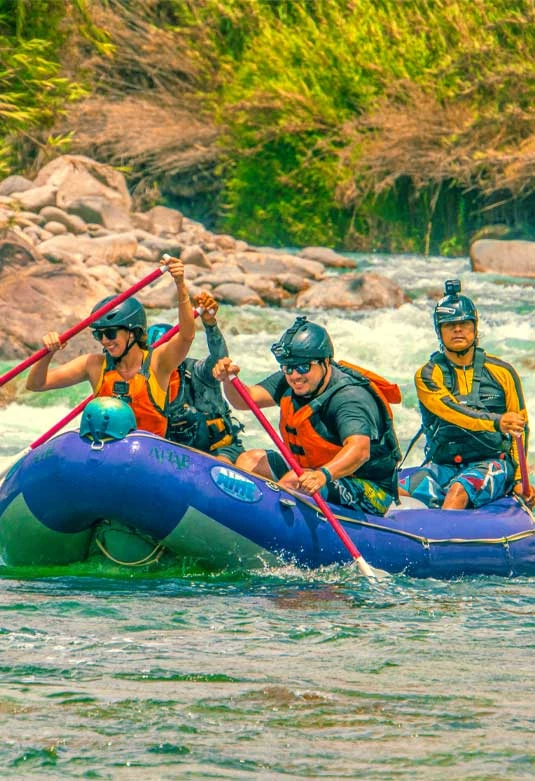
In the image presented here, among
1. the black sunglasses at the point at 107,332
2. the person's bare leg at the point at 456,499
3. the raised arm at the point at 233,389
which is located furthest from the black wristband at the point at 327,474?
the black sunglasses at the point at 107,332

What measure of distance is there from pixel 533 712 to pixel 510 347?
10.4m

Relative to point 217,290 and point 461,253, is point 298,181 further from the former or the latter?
point 217,290

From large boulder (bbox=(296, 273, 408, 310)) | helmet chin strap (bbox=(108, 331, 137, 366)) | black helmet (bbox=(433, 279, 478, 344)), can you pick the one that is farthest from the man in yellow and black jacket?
large boulder (bbox=(296, 273, 408, 310))

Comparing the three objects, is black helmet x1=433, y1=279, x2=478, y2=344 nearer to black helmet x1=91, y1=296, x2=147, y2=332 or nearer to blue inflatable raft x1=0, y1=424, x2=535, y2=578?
blue inflatable raft x1=0, y1=424, x2=535, y2=578

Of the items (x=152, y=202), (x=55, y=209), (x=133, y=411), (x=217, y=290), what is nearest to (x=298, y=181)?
(x=152, y=202)

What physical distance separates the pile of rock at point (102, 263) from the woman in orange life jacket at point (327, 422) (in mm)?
6730

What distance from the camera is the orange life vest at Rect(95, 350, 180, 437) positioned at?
705 cm

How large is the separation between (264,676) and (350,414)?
1.78 metres

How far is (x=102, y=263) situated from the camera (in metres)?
18.2

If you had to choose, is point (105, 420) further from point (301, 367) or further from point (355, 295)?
point (355, 295)

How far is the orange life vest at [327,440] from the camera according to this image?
7.04 m

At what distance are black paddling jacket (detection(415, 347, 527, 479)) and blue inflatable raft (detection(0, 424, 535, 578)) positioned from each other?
18.0 inches

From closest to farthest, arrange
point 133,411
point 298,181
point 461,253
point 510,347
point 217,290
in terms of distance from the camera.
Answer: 1. point 133,411
2. point 510,347
3. point 217,290
4. point 461,253
5. point 298,181

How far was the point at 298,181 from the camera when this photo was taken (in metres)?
25.4
